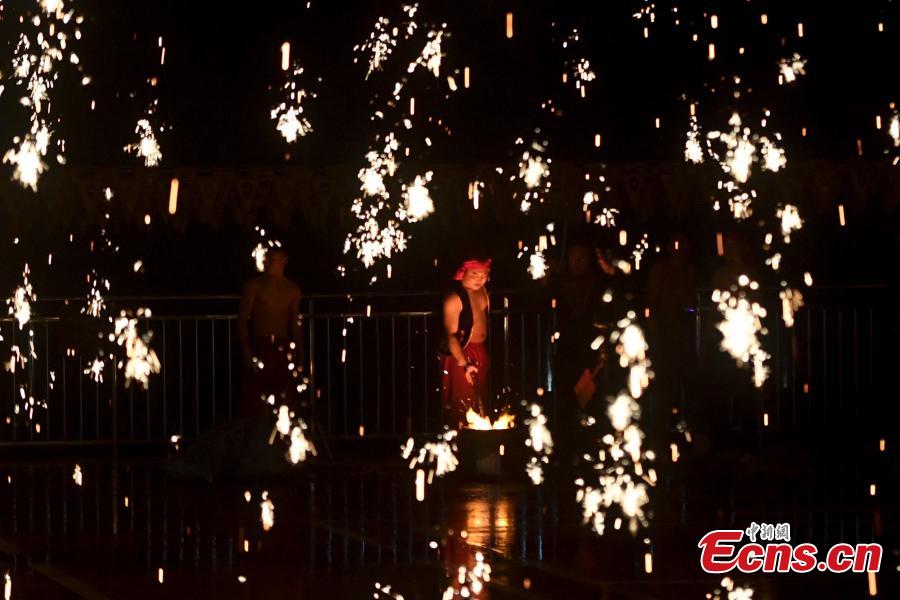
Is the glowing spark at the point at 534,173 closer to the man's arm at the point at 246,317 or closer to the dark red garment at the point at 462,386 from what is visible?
the man's arm at the point at 246,317

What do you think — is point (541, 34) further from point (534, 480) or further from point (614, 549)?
point (614, 549)

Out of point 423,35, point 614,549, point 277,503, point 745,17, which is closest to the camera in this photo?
point 614,549

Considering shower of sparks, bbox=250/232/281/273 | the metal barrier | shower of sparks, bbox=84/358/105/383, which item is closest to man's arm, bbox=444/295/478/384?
the metal barrier

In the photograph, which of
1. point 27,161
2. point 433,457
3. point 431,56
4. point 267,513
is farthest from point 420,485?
point 431,56

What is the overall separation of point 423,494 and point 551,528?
2.30 metres

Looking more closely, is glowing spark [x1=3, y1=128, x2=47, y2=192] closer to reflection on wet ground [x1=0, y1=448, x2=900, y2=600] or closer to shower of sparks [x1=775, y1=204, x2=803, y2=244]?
reflection on wet ground [x1=0, y1=448, x2=900, y2=600]

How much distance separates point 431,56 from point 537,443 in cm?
941

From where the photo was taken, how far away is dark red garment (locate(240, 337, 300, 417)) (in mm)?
16047

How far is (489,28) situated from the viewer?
23.2 meters

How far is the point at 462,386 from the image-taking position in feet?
49.0

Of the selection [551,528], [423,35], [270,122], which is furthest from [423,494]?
[270,122]

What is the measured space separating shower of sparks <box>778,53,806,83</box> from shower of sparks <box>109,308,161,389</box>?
914 cm

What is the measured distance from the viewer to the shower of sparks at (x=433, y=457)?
596 inches

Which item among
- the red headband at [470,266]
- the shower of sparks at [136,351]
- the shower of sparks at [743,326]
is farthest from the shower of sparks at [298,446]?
the shower of sparks at [743,326]
